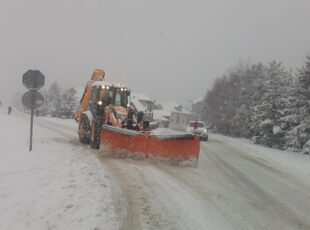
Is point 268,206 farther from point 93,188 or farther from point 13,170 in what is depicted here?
point 13,170

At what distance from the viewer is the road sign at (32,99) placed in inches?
516

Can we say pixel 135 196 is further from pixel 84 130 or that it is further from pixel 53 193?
pixel 84 130

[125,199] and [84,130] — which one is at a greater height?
[84,130]

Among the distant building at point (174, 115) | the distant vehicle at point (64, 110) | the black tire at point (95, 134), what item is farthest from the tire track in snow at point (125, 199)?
the distant building at point (174, 115)

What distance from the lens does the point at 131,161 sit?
1291 cm

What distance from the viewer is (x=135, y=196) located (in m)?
8.30

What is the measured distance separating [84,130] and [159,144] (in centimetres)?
530

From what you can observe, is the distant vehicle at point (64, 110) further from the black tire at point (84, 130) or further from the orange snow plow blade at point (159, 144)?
the orange snow plow blade at point (159, 144)

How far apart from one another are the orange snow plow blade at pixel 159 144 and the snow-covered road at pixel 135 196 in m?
0.45

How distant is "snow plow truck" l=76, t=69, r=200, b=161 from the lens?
13.3 meters

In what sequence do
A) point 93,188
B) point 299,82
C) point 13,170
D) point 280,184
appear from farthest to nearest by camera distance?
1. point 299,82
2. point 280,184
3. point 13,170
4. point 93,188

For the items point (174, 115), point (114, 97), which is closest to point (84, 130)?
point (114, 97)

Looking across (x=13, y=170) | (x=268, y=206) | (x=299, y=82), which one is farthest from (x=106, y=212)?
(x=299, y=82)

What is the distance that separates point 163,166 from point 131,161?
3.48 feet
